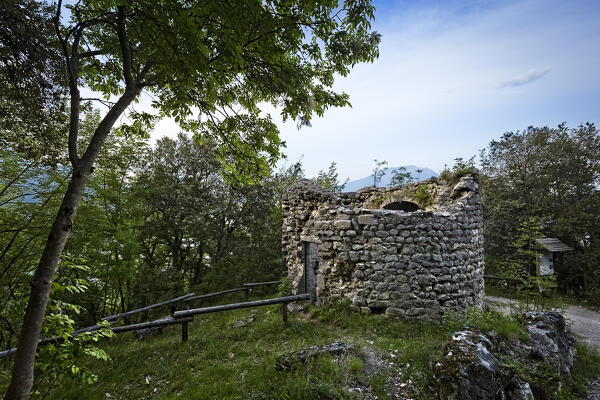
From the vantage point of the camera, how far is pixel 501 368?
3.46 meters

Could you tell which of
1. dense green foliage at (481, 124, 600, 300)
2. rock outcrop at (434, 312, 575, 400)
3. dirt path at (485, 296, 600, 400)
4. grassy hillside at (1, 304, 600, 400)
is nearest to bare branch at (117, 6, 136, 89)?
grassy hillside at (1, 304, 600, 400)

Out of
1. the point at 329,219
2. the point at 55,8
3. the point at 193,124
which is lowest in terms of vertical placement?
the point at 329,219

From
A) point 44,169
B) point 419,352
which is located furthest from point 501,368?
point 44,169

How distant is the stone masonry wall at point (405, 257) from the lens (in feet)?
19.4

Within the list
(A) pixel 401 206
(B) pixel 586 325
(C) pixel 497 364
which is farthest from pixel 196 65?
(B) pixel 586 325

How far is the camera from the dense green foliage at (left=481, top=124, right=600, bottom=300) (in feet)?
38.8

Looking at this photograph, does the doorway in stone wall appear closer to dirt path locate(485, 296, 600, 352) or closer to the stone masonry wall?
the stone masonry wall

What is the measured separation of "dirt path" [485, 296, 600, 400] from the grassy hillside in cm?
20

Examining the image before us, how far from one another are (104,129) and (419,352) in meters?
5.42

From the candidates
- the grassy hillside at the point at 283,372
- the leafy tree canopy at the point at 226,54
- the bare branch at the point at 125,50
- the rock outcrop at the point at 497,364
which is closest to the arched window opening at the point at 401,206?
the grassy hillside at the point at 283,372

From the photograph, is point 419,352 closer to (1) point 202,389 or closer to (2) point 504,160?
(1) point 202,389

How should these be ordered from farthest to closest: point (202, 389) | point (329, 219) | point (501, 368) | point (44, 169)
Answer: point (329, 219), point (44, 169), point (202, 389), point (501, 368)

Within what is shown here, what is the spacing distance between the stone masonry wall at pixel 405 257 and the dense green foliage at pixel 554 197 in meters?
7.97

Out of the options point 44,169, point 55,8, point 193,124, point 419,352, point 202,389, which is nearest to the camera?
point 55,8
